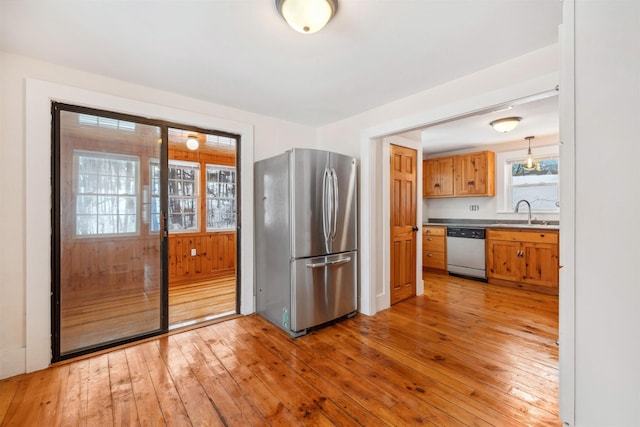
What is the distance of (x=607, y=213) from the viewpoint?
25.5 inches

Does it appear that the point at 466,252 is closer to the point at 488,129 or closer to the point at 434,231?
the point at 434,231

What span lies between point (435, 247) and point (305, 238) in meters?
3.41

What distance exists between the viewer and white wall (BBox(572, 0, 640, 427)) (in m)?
0.59

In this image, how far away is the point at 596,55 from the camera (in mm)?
671

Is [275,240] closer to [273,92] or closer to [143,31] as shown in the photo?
[273,92]

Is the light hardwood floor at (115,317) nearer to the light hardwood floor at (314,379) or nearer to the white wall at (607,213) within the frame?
the light hardwood floor at (314,379)

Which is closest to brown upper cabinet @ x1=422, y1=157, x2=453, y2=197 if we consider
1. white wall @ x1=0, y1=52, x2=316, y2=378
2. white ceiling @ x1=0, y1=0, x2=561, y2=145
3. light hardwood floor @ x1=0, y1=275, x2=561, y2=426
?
light hardwood floor @ x1=0, y1=275, x2=561, y2=426

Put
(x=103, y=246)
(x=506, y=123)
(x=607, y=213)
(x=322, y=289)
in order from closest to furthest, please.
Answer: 1. (x=607, y=213)
2. (x=103, y=246)
3. (x=322, y=289)
4. (x=506, y=123)

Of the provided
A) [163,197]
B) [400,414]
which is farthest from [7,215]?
[400,414]

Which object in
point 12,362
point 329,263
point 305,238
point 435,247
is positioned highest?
point 305,238

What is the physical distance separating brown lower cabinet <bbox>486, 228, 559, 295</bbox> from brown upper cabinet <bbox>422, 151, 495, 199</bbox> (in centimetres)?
94

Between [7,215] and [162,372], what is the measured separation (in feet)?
5.34

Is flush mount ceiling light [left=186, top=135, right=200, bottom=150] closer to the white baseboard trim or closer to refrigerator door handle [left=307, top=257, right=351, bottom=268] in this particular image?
refrigerator door handle [left=307, top=257, right=351, bottom=268]

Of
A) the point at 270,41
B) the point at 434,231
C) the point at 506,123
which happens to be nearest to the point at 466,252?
the point at 434,231
